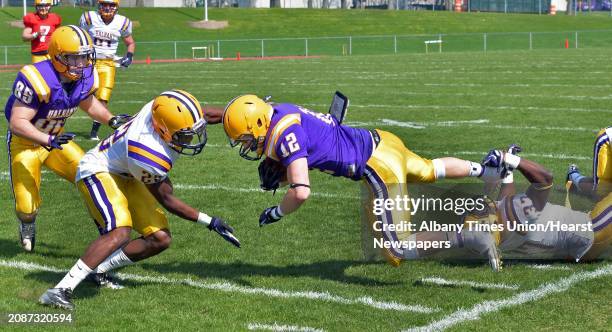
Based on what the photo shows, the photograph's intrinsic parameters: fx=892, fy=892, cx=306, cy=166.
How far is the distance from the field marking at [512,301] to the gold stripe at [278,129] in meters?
1.43

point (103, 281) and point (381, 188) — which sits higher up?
point (381, 188)

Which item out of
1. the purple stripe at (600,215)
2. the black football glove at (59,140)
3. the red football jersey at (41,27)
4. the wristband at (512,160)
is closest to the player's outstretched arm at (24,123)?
the black football glove at (59,140)

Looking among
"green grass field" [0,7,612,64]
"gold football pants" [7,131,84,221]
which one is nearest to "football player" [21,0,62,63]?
"gold football pants" [7,131,84,221]

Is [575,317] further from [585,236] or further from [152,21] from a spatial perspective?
[152,21]

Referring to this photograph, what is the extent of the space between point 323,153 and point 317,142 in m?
0.09

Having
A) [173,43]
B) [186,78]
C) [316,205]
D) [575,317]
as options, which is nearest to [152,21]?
[173,43]

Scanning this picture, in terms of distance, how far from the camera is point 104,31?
1274cm

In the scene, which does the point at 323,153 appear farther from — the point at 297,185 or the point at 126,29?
the point at 126,29

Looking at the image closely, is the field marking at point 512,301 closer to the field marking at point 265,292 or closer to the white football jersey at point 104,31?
the field marking at point 265,292

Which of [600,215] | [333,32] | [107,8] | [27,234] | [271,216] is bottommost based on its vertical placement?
[27,234]

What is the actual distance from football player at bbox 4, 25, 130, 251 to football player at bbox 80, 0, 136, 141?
17.3 ft

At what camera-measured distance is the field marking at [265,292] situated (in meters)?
5.37

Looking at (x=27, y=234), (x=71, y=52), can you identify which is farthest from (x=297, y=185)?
(x=27, y=234)

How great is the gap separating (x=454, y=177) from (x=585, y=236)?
968mm
